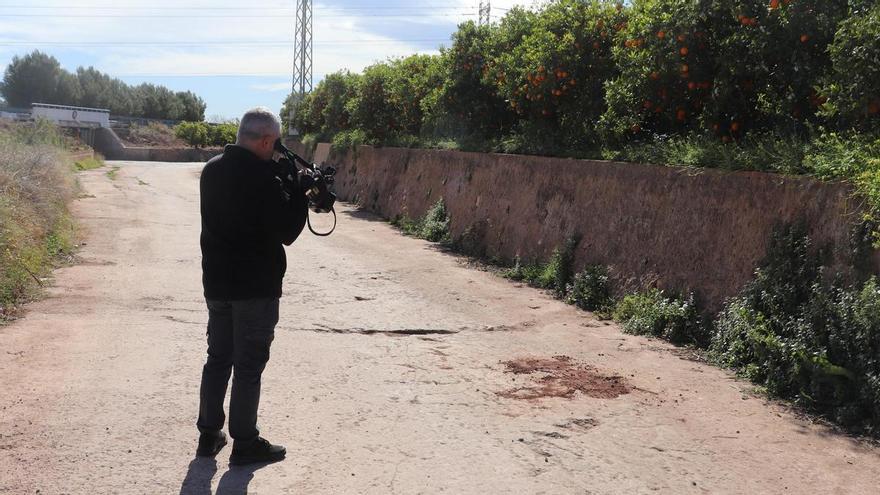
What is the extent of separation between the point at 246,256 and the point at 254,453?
3.48 ft

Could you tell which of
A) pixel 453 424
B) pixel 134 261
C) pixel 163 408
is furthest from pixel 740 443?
pixel 134 261

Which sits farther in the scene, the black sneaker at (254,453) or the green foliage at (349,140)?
the green foliage at (349,140)

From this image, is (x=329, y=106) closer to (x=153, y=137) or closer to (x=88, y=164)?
(x=88, y=164)

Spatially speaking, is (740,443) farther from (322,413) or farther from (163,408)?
(163,408)

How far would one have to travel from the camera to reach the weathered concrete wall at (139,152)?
60.8 metres

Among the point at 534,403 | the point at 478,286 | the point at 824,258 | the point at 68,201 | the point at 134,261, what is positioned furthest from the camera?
the point at 68,201

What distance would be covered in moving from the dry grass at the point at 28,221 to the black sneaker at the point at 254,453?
429 centimetres

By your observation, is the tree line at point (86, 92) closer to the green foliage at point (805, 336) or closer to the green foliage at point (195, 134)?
the green foliage at point (195, 134)

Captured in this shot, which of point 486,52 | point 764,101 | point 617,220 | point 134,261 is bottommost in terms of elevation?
point 134,261

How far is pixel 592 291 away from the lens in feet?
30.5

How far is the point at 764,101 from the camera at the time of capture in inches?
330

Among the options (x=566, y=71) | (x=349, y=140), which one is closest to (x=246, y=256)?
(x=566, y=71)

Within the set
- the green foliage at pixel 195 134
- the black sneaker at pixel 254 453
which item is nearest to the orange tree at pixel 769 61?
the black sneaker at pixel 254 453

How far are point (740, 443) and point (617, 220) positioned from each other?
478cm
